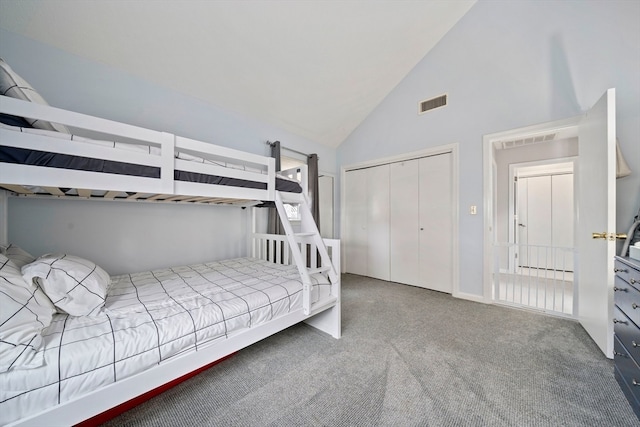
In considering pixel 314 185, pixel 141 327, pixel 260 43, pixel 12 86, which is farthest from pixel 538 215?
pixel 12 86

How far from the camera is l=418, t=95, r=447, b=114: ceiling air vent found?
308 centimetres

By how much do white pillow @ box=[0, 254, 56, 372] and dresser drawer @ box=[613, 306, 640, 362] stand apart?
105 inches

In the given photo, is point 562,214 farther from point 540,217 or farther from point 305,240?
point 305,240

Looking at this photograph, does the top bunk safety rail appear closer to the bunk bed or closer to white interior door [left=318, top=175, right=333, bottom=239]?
the bunk bed

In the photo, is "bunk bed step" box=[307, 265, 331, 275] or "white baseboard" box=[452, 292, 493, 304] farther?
"white baseboard" box=[452, 292, 493, 304]

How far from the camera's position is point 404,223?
353 centimetres

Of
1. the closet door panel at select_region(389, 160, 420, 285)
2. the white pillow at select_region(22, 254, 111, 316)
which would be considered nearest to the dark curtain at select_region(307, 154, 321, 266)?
the closet door panel at select_region(389, 160, 420, 285)

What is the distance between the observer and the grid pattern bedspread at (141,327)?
2.73 feet

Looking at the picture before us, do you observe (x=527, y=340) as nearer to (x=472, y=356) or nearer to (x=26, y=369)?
(x=472, y=356)

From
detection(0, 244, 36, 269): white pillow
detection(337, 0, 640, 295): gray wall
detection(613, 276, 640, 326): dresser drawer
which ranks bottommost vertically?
detection(613, 276, 640, 326): dresser drawer

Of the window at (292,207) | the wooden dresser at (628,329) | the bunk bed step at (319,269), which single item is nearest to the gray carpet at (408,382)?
the wooden dresser at (628,329)

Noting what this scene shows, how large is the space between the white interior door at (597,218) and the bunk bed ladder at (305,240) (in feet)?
6.68

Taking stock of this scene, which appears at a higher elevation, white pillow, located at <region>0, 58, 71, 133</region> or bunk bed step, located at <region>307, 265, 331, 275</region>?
white pillow, located at <region>0, 58, 71, 133</region>

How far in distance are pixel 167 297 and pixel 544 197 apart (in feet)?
19.7
